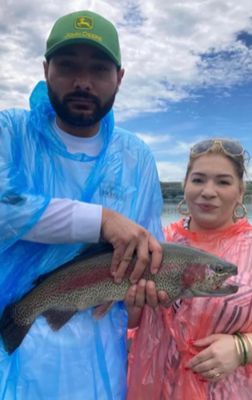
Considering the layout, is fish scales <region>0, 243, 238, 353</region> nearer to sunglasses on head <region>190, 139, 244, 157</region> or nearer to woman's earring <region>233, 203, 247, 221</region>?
woman's earring <region>233, 203, 247, 221</region>

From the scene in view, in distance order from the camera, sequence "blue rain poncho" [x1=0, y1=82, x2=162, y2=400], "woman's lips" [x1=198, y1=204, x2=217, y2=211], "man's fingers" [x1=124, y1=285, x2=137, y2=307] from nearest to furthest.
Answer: "blue rain poncho" [x1=0, y1=82, x2=162, y2=400] → "man's fingers" [x1=124, y1=285, x2=137, y2=307] → "woman's lips" [x1=198, y1=204, x2=217, y2=211]

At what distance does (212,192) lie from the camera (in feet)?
11.1

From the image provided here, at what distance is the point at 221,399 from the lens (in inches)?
123

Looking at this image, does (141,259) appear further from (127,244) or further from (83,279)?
(83,279)

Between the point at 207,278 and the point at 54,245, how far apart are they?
3.21 ft

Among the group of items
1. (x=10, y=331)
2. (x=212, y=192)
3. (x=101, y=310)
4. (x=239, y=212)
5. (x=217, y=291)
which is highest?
(x=212, y=192)

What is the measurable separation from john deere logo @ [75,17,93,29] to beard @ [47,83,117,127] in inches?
15.7

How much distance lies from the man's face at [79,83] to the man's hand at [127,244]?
0.67m

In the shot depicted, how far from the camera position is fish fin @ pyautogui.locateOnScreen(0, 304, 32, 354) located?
2.62m

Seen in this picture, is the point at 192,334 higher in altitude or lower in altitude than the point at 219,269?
lower

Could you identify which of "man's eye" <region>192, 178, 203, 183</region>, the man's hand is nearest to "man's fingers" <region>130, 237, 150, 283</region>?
the man's hand

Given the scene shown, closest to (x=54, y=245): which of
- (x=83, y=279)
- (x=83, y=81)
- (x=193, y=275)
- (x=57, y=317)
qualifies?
(x=83, y=279)

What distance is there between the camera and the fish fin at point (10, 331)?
2.62 meters

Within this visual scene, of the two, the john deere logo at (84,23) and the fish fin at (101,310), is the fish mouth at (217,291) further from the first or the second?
the john deere logo at (84,23)
